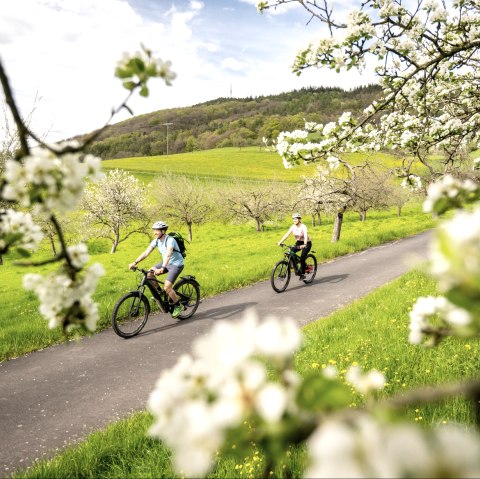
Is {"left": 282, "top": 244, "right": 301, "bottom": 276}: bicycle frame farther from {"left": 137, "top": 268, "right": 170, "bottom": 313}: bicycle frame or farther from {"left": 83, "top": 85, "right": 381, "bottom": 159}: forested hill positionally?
{"left": 83, "top": 85, "right": 381, "bottom": 159}: forested hill

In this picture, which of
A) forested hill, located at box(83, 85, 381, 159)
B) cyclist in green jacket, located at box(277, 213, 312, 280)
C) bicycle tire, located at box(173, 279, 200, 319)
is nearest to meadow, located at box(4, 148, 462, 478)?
bicycle tire, located at box(173, 279, 200, 319)

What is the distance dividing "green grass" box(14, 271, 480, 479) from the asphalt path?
33.5 inches

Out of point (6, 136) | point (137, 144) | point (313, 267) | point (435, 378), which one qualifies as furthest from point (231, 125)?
point (435, 378)

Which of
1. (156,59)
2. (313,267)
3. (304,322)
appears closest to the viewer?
(156,59)

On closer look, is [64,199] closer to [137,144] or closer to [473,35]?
[473,35]

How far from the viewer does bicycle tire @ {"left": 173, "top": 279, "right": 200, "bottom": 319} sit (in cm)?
1023

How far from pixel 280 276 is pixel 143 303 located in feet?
16.0

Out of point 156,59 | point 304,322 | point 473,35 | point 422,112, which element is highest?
point 473,35

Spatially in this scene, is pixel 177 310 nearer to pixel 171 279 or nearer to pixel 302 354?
pixel 171 279

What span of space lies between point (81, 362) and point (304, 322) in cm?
515

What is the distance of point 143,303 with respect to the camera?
989cm

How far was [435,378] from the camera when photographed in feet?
17.0

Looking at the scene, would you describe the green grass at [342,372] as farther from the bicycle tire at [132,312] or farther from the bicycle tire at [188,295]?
the bicycle tire at [132,312]

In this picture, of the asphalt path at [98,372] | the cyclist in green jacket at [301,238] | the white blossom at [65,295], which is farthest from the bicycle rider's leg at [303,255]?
the white blossom at [65,295]
